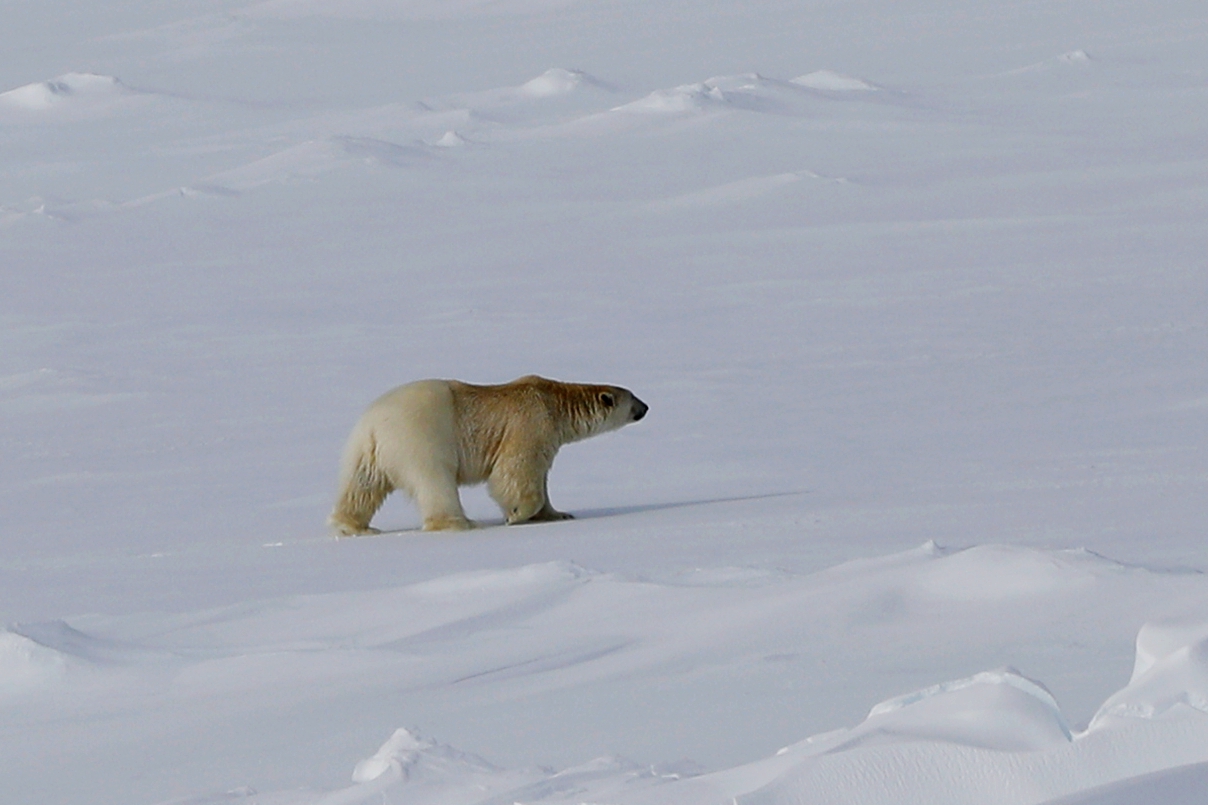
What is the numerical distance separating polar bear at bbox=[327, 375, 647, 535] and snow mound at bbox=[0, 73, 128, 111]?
20.3m

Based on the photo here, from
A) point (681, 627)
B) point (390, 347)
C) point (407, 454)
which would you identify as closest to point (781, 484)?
point (407, 454)

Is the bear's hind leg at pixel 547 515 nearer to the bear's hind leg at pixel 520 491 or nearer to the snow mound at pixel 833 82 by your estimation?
the bear's hind leg at pixel 520 491

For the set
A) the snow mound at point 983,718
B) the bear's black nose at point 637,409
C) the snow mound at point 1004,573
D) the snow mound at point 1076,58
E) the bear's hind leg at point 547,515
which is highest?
the snow mound at point 983,718

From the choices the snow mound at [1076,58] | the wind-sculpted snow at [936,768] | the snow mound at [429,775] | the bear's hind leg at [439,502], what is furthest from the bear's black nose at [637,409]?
the snow mound at [1076,58]

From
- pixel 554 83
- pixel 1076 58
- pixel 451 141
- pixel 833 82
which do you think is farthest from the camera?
pixel 554 83

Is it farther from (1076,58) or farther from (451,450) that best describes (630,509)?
(1076,58)

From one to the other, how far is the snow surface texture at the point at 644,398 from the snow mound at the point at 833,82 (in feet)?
0.29

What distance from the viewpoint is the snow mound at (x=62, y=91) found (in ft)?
85.0

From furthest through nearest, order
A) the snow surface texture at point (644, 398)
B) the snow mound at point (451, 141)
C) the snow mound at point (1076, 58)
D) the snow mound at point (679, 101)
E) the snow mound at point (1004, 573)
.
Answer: the snow mound at point (1076, 58) < the snow mound at point (679, 101) < the snow mound at point (451, 141) < the snow mound at point (1004, 573) < the snow surface texture at point (644, 398)

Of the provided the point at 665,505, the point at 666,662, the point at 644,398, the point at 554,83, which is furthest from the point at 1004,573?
the point at 554,83

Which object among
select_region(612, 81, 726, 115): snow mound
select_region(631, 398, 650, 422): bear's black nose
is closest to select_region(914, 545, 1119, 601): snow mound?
select_region(631, 398, 650, 422): bear's black nose

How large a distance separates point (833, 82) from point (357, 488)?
16.9 meters

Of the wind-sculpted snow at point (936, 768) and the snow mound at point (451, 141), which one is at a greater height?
the wind-sculpted snow at point (936, 768)

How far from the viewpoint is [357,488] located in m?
6.88
